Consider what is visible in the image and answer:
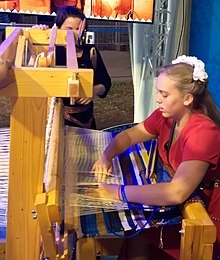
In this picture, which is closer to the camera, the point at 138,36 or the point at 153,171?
the point at 153,171

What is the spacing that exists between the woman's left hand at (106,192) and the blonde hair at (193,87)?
339mm

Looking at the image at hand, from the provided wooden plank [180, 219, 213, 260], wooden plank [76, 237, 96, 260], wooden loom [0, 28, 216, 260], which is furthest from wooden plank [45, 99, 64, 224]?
wooden plank [180, 219, 213, 260]

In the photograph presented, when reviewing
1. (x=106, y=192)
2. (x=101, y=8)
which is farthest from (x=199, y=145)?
(x=101, y=8)

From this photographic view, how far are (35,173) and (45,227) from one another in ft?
0.35

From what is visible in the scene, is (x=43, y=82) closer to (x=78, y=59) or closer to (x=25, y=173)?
(x=25, y=173)

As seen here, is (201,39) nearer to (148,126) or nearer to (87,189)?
(148,126)

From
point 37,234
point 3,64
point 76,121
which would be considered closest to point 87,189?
point 37,234

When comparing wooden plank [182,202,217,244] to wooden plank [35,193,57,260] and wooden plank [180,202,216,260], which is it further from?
wooden plank [35,193,57,260]

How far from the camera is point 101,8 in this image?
113 inches

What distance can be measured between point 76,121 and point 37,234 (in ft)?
3.46

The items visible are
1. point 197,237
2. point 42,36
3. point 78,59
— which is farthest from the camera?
point 78,59

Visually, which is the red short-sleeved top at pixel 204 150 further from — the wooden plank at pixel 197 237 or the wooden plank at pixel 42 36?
the wooden plank at pixel 42 36

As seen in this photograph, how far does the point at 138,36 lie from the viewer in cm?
308

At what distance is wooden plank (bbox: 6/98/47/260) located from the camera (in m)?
0.92
